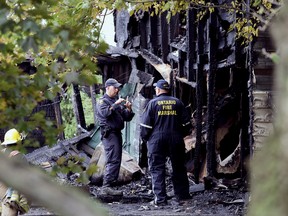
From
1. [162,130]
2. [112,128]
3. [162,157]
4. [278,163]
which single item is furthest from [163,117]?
[278,163]

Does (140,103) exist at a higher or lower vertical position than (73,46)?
lower

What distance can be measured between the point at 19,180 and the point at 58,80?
304cm

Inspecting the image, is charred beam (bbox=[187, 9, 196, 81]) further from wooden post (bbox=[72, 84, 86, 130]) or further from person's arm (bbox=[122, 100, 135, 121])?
wooden post (bbox=[72, 84, 86, 130])

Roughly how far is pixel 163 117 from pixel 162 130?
0.69 feet

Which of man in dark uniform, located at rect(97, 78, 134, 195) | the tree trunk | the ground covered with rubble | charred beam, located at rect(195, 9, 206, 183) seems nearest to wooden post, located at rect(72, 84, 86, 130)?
the ground covered with rubble

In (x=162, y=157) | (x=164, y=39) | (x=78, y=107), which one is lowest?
(x=78, y=107)

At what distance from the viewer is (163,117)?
1055 cm

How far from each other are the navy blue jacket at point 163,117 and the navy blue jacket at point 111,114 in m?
1.37

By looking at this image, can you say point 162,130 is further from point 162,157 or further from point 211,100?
point 211,100

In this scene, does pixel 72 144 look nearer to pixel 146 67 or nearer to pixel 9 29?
pixel 146 67

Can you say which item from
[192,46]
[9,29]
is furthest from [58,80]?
[192,46]

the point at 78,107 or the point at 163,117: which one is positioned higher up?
the point at 163,117

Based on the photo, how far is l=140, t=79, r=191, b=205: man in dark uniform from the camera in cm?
1054

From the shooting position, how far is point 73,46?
3990 mm
